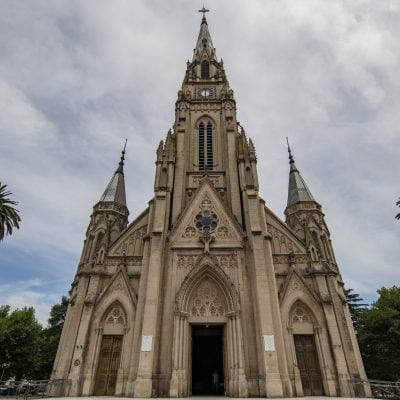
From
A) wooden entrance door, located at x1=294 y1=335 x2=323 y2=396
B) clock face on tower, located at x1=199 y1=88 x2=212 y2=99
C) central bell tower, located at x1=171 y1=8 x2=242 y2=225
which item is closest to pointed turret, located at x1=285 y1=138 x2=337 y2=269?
wooden entrance door, located at x1=294 y1=335 x2=323 y2=396

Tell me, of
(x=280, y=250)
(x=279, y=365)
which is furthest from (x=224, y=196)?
(x=279, y=365)

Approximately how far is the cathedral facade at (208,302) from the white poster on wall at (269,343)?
56 mm

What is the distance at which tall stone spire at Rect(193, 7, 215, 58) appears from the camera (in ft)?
135

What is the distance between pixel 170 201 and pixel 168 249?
464 centimetres

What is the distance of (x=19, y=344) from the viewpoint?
28969 millimetres

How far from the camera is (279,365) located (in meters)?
17.3

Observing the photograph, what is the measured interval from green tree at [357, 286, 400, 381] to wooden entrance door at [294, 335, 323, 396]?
9480 mm

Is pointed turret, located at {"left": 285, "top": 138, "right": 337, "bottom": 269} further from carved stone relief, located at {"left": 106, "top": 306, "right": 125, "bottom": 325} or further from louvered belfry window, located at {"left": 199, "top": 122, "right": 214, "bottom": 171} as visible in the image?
carved stone relief, located at {"left": 106, "top": 306, "right": 125, "bottom": 325}

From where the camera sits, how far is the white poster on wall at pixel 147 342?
17484 mm

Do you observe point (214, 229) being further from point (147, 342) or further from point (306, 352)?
point (306, 352)

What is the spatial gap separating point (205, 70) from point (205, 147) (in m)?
14.8

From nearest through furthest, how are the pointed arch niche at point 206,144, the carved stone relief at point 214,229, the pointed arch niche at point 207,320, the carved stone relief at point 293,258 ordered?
the pointed arch niche at point 207,320 → the carved stone relief at point 293,258 → the carved stone relief at point 214,229 → the pointed arch niche at point 206,144

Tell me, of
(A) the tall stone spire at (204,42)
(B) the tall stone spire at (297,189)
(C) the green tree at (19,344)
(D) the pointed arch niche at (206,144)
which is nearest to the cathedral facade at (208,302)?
(D) the pointed arch niche at (206,144)

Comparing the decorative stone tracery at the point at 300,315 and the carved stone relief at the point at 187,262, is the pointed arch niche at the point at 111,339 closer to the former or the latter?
the carved stone relief at the point at 187,262
